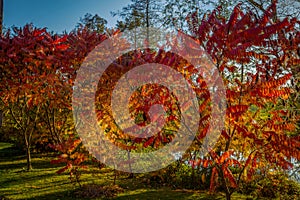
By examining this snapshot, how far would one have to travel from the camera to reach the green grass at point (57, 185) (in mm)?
5258

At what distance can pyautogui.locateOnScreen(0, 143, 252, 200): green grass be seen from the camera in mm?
5258

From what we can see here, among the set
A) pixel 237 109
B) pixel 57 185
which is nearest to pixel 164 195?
pixel 57 185

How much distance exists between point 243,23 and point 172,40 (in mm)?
976

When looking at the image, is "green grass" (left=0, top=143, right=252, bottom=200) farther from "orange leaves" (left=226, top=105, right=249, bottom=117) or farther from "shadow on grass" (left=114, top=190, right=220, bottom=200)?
"orange leaves" (left=226, top=105, right=249, bottom=117)

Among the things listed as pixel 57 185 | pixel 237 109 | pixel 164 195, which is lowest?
pixel 164 195

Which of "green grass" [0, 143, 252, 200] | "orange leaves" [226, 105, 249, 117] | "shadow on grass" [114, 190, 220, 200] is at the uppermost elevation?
"orange leaves" [226, 105, 249, 117]

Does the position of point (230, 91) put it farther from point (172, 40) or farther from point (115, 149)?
point (115, 149)

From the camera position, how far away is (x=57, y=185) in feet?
19.5

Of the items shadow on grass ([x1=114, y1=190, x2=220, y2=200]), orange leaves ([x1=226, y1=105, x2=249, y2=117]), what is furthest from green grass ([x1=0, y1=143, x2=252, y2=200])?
orange leaves ([x1=226, y1=105, x2=249, y2=117])

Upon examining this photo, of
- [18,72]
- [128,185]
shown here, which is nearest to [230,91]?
[128,185]

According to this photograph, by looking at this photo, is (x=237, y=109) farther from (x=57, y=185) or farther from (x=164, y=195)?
(x=57, y=185)

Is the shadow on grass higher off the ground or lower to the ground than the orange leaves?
lower

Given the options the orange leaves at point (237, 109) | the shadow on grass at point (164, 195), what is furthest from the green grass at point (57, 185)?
the orange leaves at point (237, 109)

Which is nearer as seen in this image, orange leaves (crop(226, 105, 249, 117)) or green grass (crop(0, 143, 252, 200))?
orange leaves (crop(226, 105, 249, 117))
